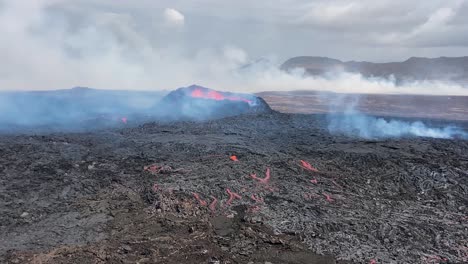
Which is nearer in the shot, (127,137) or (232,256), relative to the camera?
(232,256)

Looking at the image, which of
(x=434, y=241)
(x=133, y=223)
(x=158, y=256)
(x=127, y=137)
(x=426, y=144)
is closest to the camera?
(x=158, y=256)

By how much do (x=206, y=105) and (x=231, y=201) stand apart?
17.5m

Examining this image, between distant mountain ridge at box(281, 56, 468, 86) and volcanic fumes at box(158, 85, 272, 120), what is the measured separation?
66.9 meters

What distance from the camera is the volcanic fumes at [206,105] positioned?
1059 inches

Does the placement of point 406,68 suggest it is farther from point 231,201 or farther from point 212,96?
point 231,201

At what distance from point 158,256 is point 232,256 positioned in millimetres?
1484

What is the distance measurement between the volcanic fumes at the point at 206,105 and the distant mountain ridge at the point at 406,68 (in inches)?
2635

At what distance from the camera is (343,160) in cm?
1438

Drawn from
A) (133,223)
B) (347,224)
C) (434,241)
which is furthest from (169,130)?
(434,241)

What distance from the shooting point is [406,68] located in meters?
99.3

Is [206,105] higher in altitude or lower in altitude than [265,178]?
higher

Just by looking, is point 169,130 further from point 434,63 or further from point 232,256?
point 434,63

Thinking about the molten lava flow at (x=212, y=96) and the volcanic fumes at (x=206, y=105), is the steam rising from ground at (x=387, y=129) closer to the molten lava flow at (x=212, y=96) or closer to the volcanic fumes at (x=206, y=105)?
the volcanic fumes at (x=206, y=105)

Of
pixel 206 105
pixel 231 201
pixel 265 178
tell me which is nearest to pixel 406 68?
pixel 206 105
